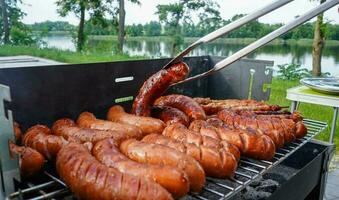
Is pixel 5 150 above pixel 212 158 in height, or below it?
above

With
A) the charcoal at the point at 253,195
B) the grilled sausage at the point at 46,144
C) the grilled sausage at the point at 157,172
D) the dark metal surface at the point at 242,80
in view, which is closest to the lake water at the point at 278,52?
the dark metal surface at the point at 242,80

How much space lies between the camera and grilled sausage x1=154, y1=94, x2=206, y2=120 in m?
2.11

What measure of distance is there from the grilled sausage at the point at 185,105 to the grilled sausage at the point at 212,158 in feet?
2.12

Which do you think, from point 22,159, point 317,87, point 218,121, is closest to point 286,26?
point 218,121

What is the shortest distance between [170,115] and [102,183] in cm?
100

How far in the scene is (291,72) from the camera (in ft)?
34.0

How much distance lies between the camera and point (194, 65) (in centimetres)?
295

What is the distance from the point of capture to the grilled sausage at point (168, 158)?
1279 millimetres

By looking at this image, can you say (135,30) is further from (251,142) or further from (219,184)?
(219,184)

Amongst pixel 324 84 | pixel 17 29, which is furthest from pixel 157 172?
pixel 17 29

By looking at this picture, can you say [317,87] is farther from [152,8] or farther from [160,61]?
[152,8]

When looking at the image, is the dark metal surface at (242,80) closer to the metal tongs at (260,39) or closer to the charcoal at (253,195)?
the metal tongs at (260,39)

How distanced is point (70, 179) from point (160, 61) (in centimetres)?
153

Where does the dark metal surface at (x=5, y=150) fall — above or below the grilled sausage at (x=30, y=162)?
above
